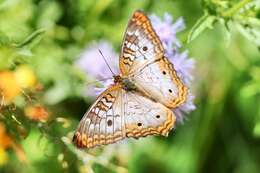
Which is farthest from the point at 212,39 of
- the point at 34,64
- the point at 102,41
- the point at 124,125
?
the point at 124,125

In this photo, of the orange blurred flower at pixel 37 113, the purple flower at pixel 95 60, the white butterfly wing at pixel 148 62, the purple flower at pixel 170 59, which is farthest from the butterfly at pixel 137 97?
the purple flower at pixel 95 60

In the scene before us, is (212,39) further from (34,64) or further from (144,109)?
(144,109)

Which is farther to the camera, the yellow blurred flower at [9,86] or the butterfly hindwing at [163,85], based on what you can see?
the yellow blurred flower at [9,86]

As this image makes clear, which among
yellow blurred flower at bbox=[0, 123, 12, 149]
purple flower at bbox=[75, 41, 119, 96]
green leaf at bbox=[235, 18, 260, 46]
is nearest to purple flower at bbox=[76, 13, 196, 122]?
purple flower at bbox=[75, 41, 119, 96]

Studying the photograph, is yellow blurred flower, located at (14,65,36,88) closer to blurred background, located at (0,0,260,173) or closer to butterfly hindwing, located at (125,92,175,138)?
blurred background, located at (0,0,260,173)

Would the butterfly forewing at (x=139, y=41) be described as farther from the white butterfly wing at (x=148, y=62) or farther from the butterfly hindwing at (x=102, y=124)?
the butterfly hindwing at (x=102, y=124)
